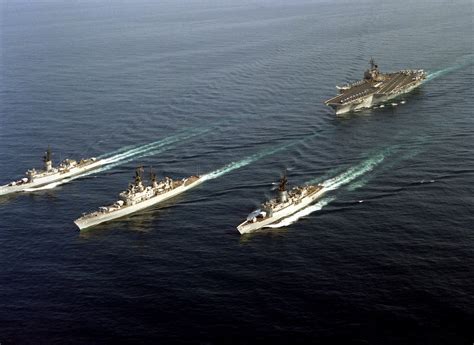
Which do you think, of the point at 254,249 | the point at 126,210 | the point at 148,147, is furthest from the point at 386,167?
the point at 148,147

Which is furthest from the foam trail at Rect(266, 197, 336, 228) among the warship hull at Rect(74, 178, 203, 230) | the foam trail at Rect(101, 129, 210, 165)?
the foam trail at Rect(101, 129, 210, 165)

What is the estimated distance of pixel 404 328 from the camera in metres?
91.8

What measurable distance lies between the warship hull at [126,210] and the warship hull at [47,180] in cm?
3224

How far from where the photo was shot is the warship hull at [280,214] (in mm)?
129137

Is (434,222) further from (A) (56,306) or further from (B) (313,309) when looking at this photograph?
(A) (56,306)

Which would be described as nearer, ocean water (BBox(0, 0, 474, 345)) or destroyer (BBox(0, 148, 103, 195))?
ocean water (BBox(0, 0, 474, 345))

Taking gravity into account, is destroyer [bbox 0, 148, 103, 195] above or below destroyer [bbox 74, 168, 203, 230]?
above

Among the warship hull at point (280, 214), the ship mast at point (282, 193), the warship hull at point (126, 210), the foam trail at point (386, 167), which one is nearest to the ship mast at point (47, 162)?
the warship hull at point (126, 210)

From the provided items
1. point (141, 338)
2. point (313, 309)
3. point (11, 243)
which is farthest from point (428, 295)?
point (11, 243)

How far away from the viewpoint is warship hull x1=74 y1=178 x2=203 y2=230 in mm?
136613

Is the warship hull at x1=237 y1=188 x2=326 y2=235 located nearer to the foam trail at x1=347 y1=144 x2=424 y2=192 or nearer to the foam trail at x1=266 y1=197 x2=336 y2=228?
the foam trail at x1=266 y1=197 x2=336 y2=228

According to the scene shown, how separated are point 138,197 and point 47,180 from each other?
118 feet

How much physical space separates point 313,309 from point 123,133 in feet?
392

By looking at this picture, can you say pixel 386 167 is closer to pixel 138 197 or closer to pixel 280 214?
pixel 280 214
